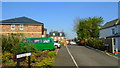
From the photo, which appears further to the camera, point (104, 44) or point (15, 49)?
point (104, 44)

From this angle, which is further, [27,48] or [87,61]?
[27,48]

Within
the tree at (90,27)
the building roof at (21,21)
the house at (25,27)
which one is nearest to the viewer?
the house at (25,27)

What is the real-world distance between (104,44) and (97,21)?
88.8ft

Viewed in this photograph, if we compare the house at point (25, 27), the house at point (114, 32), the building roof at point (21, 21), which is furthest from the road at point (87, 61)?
the building roof at point (21, 21)

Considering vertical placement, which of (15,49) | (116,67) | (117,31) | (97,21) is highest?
(97,21)

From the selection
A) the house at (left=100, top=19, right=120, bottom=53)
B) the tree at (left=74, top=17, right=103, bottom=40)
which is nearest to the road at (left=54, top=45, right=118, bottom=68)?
the house at (left=100, top=19, right=120, bottom=53)

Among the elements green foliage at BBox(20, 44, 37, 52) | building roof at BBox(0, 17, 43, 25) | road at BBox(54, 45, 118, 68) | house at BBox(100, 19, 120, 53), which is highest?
building roof at BBox(0, 17, 43, 25)

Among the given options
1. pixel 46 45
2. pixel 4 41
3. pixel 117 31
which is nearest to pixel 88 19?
pixel 117 31

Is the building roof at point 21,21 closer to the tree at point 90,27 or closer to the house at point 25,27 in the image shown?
the house at point 25,27

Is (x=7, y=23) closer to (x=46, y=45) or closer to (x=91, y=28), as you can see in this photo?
(x=46, y=45)

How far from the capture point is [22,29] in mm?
32406

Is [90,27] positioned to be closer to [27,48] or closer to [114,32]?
[114,32]

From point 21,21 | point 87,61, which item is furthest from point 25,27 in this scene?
point 87,61

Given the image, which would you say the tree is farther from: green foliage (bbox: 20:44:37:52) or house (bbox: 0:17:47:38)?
green foliage (bbox: 20:44:37:52)
